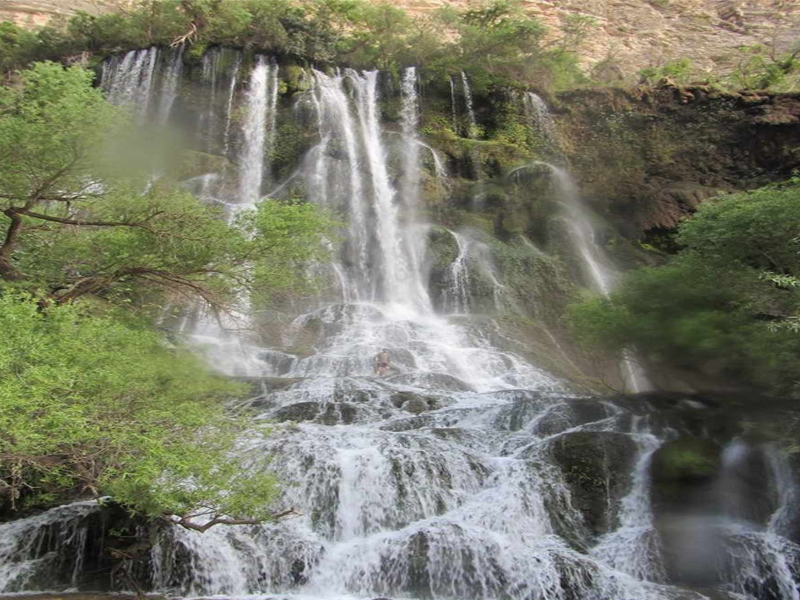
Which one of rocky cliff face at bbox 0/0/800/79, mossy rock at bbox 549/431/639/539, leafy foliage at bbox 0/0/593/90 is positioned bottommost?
mossy rock at bbox 549/431/639/539

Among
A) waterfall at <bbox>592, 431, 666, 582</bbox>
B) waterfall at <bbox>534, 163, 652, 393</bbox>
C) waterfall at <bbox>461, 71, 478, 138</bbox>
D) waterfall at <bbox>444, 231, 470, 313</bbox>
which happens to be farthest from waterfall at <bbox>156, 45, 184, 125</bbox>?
waterfall at <bbox>592, 431, 666, 582</bbox>

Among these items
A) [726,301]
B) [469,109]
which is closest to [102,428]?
[726,301]

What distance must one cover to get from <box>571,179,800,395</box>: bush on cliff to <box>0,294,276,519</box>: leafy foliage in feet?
26.6

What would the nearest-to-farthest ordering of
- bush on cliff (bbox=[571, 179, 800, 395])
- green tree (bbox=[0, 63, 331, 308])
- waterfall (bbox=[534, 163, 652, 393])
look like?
green tree (bbox=[0, 63, 331, 308])
bush on cliff (bbox=[571, 179, 800, 395])
waterfall (bbox=[534, 163, 652, 393])

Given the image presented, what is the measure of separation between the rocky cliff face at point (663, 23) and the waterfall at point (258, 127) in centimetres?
2049

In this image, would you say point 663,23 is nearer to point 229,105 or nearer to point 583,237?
point 583,237

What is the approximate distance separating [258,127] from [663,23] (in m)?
38.2

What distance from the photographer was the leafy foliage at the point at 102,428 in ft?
19.5

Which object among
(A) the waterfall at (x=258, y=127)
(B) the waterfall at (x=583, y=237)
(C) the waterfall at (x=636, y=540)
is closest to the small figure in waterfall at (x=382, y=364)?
(C) the waterfall at (x=636, y=540)

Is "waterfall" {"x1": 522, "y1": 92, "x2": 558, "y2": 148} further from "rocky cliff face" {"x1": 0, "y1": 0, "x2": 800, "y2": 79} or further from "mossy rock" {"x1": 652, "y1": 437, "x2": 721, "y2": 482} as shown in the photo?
"mossy rock" {"x1": 652, "y1": 437, "x2": 721, "y2": 482}

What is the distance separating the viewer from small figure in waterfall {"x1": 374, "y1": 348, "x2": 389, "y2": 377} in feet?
49.9

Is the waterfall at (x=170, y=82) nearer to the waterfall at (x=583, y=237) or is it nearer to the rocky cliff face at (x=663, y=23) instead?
the waterfall at (x=583, y=237)

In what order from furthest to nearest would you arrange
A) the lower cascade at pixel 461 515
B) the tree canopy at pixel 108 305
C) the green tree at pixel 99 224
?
the green tree at pixel 99 224 < the lower cascade at pixel 461 515 < the tree canopy at pixel 108 305

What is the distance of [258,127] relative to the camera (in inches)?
1003
